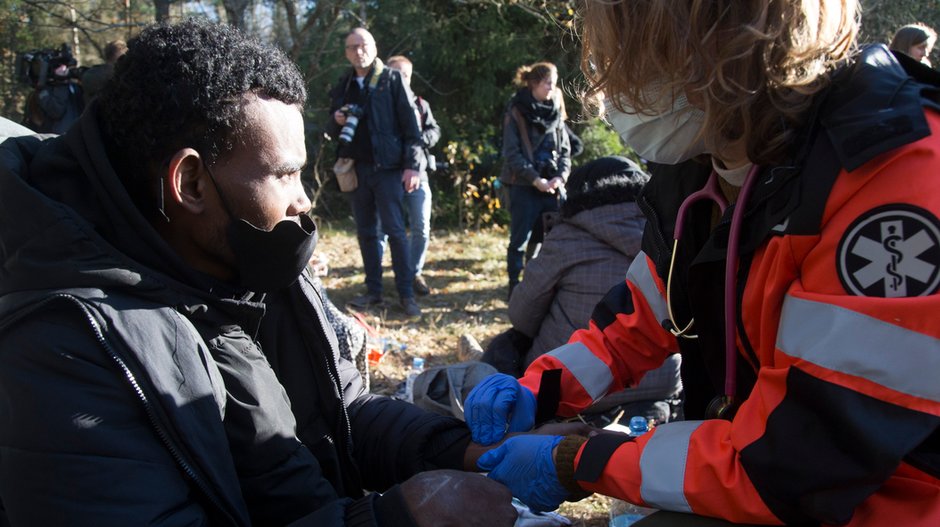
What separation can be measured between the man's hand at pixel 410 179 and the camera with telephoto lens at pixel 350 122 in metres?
0.49

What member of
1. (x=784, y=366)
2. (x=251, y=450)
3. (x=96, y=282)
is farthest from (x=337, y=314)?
(x=784, y=366)

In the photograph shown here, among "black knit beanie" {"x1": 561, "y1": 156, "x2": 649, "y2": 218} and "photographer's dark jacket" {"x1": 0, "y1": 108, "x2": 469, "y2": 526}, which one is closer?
"photographer's dark jacket" {"x1": 0, "y1": 108, "x2": 469, "y2": 526}

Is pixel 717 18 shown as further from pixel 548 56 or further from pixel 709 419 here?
pixel 548 56

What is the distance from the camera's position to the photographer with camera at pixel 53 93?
21.4ft

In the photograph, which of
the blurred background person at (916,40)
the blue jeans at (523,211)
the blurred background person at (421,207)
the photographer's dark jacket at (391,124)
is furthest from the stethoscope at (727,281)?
the blue jeans at (523,211)

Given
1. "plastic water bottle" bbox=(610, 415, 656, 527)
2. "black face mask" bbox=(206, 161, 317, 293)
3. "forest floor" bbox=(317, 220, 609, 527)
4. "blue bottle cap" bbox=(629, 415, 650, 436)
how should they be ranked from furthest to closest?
A: "forest floor" bbox=(317, 220, 609, 527)
"blue bottle cap" bbox=(629, 415, 650, 436)
"plastic water bottle" bbox=(610, 415, 656, 527)
"black face mask" bbox=(206, 161, 317, 293)

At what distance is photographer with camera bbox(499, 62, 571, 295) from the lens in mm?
6289

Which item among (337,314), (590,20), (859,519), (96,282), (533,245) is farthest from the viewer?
(533,245)

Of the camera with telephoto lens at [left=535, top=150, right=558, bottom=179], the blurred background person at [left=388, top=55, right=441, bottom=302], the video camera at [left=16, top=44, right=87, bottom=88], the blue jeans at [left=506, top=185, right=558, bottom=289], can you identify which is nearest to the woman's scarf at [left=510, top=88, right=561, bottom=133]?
the camera with telephoto lens at [left=535, top=150, right=558, bottom=179]

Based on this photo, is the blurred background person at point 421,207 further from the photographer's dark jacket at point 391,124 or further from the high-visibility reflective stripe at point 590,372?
the high-visibility reflective stripe at point 590,372

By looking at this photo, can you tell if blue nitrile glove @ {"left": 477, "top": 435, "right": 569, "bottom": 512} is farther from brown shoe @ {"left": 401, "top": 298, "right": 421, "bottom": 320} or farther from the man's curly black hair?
brown shoe @ {"left": 401, "top": 298, "right": 421, "bottom": 320}

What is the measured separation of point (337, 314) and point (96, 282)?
2088 millimetres

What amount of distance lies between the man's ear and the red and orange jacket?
3.40 feet

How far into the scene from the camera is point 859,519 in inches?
50.6
